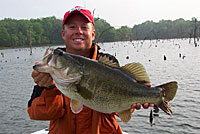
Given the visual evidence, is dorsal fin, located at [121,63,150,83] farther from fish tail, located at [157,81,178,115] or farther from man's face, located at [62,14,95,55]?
man's face, located at [62,14,95,55]

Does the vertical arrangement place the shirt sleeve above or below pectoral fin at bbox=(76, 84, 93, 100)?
below

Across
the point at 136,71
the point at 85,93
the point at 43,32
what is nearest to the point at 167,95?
the point at 136,71

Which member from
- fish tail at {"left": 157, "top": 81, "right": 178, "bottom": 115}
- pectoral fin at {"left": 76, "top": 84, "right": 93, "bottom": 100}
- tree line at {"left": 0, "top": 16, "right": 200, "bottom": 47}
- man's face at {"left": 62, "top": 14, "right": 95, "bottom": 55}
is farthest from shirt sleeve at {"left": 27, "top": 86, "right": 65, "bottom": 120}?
tree line at {"left": 0, "top": 16, "right": 200, "bottom": 47}

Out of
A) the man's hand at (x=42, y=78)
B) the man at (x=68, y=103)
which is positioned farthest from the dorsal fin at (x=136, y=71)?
the man's hand at (x=42, y=78)

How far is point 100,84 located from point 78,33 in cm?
126

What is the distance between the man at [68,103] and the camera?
9.91ft

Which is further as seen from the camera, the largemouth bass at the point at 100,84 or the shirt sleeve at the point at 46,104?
the shirt sleeve at the point at 46,104

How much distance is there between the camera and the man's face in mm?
3490

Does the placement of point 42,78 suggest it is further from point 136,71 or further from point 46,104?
point 136,71

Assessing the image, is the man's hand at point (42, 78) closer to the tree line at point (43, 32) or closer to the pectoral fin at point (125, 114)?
the pectoral fin at point (125, 114)

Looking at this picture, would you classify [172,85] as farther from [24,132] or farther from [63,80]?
[24,132]

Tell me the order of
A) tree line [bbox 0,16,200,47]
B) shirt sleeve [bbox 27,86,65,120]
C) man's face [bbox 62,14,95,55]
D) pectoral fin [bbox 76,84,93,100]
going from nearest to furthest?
1. pectoral fin [bbox 76,84,93,100]
2. shirt sleeve [bbox 27,86,65,120]
3. man's face [bbox 62,14,95,55]
4. tree line [bbox 0,16,200,47]

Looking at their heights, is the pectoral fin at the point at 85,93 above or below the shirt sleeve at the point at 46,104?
above

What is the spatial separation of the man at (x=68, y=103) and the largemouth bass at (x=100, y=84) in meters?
0.16
